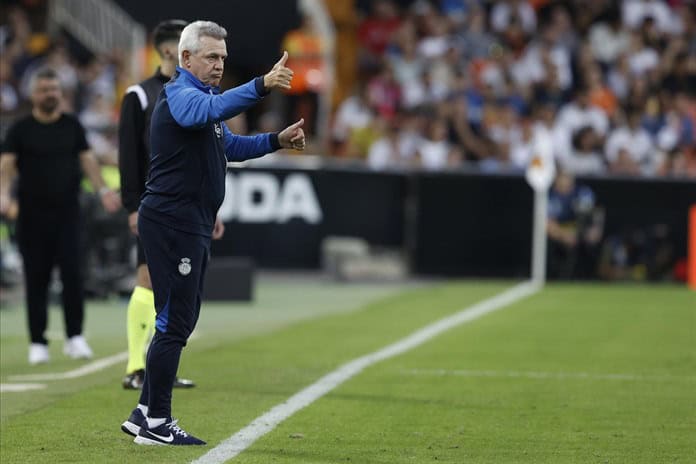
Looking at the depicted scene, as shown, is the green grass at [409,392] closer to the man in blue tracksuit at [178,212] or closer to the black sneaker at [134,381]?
the black sneaker at [134,381]

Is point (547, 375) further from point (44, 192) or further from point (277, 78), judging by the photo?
point (277, 78)

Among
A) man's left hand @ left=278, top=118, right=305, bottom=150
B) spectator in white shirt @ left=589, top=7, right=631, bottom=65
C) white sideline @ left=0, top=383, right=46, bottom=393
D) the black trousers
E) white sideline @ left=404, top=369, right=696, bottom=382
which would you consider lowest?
white sideline @ left=0, top=383, right=46, bottom=393

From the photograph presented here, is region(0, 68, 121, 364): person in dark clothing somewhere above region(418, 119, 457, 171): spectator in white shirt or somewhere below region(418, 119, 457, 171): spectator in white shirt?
below

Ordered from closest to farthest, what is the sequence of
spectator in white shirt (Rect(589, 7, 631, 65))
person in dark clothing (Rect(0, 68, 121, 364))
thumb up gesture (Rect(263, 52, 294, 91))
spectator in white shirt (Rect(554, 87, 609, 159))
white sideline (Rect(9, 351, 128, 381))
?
thumb up gesture (Rect(263, 52, 294, 91))
white sideline (Rect(9, 351, 128, 381))
person in dark clothing (Rect(0, 68, 121, 364))
spectator in white shirt (Rect(554, 87, 609, 159))
spectator in white shirt (Rect(589, 7, 631, 65))

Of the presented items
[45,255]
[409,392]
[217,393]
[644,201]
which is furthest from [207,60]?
[644,201]

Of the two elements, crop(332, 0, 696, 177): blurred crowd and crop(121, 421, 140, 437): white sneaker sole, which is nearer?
crop(121, 421, 140, 437): white sneaker sole

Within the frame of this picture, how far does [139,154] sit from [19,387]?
1.66m

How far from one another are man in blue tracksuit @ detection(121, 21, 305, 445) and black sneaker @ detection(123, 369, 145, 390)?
2.06m

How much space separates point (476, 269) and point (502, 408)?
12.7 m

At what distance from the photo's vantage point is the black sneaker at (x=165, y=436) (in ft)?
23.9

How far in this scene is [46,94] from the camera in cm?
1108

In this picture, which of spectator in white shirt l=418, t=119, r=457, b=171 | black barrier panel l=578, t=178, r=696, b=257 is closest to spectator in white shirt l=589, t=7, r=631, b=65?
spectator in white shirt l=418, t=119, r=457, b=171

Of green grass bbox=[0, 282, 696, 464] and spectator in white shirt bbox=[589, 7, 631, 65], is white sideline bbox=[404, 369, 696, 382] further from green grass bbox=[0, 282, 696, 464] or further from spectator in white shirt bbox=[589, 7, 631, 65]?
spectator in white shirt bbox=[589, 7, 631, 65]

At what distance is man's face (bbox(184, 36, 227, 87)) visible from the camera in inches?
281
